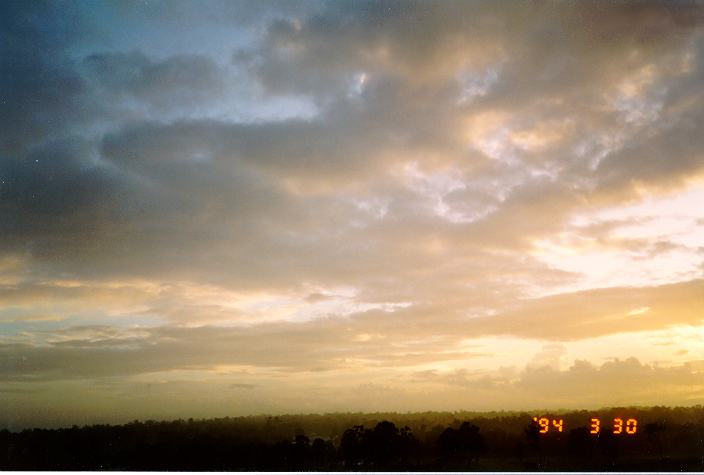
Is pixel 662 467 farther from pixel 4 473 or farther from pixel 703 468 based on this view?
pixel 4 473

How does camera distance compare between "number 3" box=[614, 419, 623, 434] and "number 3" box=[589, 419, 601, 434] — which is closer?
"number 3" box=[589, 419, 601, 434]

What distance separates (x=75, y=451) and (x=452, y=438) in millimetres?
8395

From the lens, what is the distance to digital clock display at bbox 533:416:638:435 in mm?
11684

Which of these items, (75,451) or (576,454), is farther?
(75,451)

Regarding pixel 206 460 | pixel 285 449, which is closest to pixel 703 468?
pixel 285 449

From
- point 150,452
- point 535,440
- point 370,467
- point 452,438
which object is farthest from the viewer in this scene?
point 452,438

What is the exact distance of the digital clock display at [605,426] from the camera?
1168 centimetres

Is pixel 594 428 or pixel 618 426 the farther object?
pixel 618 426

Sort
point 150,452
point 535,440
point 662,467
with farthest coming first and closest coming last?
point 150,452
point 535,440
point 662,467

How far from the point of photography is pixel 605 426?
1237 cm

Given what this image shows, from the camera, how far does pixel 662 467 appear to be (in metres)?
9.66

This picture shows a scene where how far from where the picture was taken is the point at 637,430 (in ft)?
41.3

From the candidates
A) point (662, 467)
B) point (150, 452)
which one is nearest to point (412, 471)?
point (662, 467)

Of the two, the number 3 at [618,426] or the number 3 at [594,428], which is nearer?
the number 3 at [594,428]
